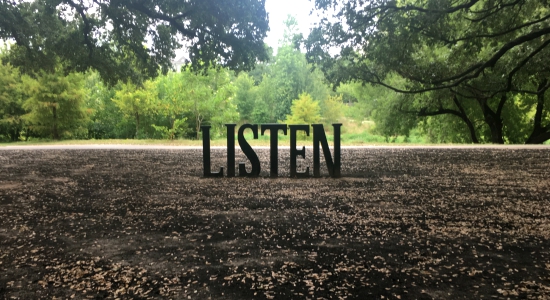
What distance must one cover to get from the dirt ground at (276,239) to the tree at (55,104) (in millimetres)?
18338

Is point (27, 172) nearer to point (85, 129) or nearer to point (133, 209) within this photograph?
point (133, 209)

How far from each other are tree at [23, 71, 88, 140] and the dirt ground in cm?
1834

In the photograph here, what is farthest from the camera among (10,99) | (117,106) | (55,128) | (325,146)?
(117,106)

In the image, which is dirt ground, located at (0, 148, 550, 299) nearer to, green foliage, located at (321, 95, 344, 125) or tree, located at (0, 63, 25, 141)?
tree, located at (0, 63, 25, 141)

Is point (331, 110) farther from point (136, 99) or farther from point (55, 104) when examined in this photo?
point (55, 104)

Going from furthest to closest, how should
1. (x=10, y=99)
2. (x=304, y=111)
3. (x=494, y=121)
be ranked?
→ (x=304, y=111) < (x=10, y=99) < (x=494, y=121)

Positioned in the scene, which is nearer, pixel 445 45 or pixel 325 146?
pixel 325 146

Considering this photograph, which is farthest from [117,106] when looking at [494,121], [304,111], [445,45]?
[494,121]

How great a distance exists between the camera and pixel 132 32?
13836mm

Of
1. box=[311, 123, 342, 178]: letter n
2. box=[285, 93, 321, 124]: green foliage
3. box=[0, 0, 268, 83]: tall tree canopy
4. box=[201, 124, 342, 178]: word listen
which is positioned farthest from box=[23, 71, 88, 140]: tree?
box=[311, 123, 342, 178]: letter n

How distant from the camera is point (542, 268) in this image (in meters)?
2.65

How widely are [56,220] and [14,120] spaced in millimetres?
24989

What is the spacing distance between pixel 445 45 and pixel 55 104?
1976 centimetres

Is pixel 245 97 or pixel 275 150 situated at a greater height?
pixel 245 97
